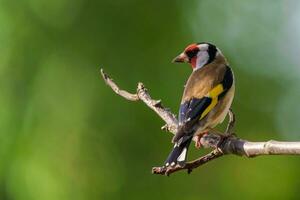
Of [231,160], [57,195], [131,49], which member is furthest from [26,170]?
[231,160]

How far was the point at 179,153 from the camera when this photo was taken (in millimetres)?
4270

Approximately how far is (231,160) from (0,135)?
2.83m

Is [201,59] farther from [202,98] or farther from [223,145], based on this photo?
[223,145]

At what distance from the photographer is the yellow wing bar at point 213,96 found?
15.7ft

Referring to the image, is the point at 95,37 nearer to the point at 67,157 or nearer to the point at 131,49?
the point at 131,49

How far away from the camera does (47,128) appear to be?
34.4 feet

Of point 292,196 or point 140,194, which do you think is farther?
point 292,196

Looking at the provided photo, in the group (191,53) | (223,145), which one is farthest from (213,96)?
(223,145)

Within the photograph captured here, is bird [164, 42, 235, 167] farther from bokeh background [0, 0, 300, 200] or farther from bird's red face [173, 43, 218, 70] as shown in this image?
bokeh background [0, 0, 300, 200]

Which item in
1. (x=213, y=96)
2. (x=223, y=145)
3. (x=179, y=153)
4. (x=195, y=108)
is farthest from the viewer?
(x=213, y=96)

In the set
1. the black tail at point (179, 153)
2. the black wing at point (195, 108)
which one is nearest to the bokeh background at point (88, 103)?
the black wing at point (195, 108)

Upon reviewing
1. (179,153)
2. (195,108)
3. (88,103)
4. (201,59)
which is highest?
(88,103)

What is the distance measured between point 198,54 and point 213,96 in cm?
60

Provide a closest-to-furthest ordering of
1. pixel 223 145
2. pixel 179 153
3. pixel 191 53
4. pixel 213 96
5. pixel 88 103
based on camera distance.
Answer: pixel 223 145 → pixel 179 153 → pixel 213 96 → pixel 191 53 → pixel 88 103
